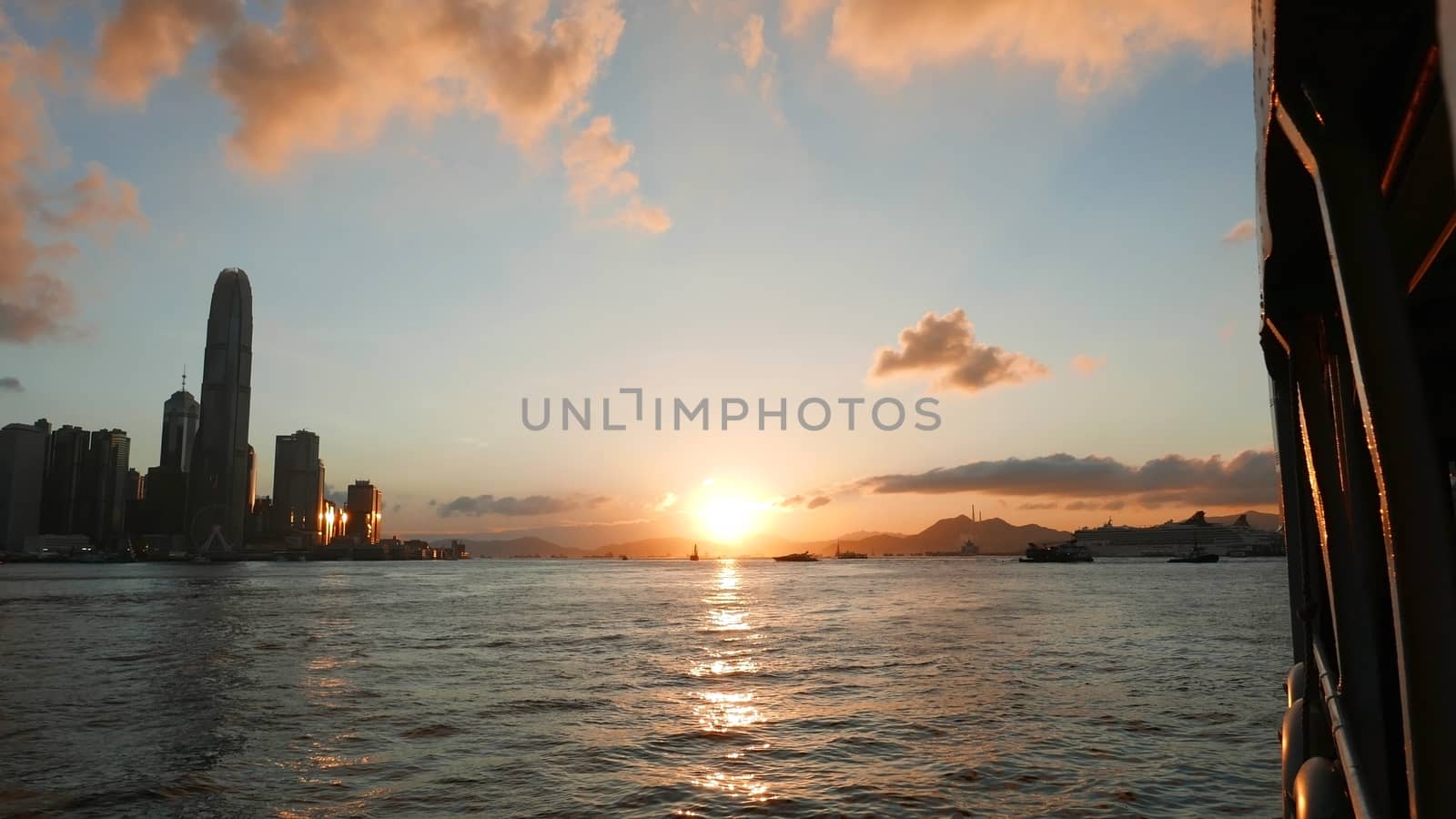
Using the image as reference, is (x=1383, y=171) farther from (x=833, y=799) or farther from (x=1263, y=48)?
(x=833, y=799)

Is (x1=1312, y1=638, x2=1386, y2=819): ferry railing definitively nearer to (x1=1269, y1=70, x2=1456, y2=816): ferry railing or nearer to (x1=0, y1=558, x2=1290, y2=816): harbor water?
(x1=1269, y1=70, x2=1456, y2=816): ferry railing

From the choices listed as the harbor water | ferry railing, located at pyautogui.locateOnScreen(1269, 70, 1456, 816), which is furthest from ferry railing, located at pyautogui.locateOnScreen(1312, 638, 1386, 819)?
the harbor water

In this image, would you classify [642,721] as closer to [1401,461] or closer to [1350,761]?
[1350,761]

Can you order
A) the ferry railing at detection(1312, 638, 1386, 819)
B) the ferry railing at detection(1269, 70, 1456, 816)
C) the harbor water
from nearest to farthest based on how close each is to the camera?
the ferry railing at detection(1269, 70, 1456, 816) < the ferry railing at detection(1312, 638, 1386, 819) < the harbor water

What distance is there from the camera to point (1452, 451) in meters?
9.62

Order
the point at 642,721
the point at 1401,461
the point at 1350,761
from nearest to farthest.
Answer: the point at 1401,461 → the point at 1350,761 → the point at 642,721

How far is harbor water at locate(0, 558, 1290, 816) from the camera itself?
49.6 feet

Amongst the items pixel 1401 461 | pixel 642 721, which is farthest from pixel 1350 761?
pixel 642 721

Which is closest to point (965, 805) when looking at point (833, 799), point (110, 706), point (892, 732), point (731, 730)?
point (833, 799)

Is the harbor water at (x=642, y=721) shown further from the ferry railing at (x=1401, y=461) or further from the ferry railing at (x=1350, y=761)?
the ferry railing at (x=1401, y=461)

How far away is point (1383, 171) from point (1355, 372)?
1800mm

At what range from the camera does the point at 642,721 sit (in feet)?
71.5

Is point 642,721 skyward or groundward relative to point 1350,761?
groundward

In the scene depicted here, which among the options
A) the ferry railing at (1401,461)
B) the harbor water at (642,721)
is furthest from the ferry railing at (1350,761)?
the harbor water at (642,721)
